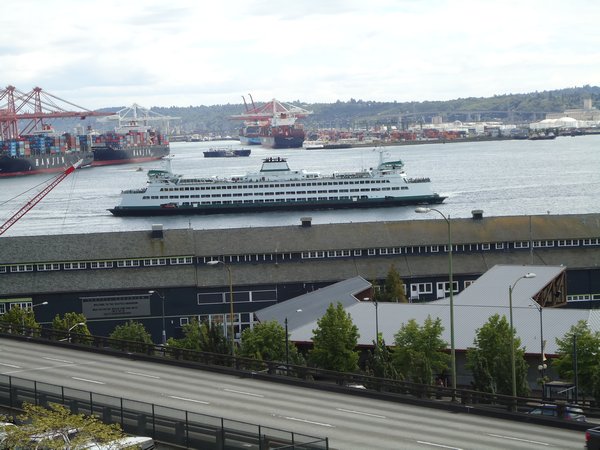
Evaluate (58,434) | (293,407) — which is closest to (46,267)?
(293,407)

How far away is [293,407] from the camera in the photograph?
1859 cm

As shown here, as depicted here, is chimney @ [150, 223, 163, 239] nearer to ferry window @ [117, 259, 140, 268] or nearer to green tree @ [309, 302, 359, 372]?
ferry window @ [117, 259, 140, 268]

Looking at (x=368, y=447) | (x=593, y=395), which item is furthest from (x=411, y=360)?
(x=368, y=447)

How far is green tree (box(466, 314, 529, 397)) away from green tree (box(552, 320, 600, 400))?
99 cm

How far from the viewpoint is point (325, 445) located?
1505 centimetres

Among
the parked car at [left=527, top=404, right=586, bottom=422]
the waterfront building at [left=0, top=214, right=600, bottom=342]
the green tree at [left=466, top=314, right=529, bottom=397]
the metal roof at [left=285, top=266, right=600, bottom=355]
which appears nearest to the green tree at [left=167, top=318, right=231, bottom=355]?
the metal roof at [left=285, top=266, right=600, bottom=355]

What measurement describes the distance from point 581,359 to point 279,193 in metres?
87.2

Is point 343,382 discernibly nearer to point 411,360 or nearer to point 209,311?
point 411,360

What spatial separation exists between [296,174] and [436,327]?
8446 centimetres

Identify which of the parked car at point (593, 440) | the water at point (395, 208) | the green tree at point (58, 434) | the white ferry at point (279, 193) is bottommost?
the water at point (395, 208)

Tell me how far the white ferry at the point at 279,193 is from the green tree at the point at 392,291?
2765 inches

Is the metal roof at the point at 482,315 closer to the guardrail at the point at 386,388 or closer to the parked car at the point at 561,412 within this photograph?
the guardrail at the point at 386,388

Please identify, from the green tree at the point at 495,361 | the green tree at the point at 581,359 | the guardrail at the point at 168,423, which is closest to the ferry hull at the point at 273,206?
the green tree at the point at 495,361

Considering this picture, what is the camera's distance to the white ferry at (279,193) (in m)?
113
